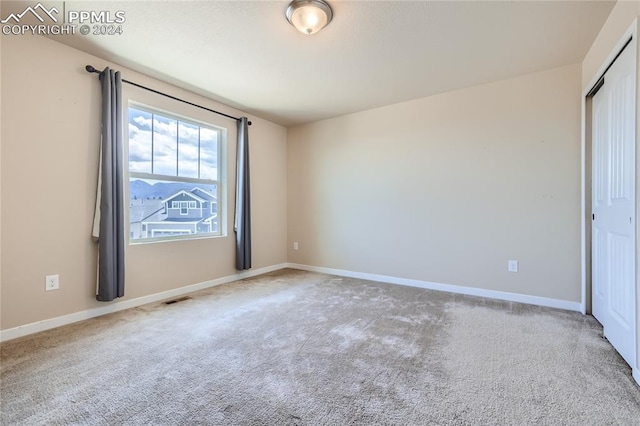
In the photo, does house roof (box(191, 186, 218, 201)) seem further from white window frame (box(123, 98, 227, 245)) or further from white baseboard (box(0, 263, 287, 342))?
white baseboard (box(0, 263, 287, 342))

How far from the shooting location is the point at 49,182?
2346mm

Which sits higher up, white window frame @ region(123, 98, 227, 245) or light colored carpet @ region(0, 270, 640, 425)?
white window frame @ region(123, 98, 227, 245)

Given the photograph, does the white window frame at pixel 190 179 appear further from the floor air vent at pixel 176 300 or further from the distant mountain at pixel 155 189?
the floor air vent at pixel 176 300

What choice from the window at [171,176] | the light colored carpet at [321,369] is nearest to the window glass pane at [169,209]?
the window at [171,176]

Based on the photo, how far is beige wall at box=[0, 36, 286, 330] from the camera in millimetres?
2158

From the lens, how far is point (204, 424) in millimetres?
1293

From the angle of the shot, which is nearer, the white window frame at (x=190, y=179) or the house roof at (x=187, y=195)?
the white window frame at (x=190, y=179)

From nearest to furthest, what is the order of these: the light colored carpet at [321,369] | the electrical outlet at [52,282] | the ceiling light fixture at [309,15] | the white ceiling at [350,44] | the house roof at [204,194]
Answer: the light colored carpet at [321,369]
the ceiling light fixture at [309,15]
the white ceiling at [350,44]
the electrical outlet at [52,282]
the house roof at [204,194]

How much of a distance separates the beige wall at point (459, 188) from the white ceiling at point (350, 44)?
364mm

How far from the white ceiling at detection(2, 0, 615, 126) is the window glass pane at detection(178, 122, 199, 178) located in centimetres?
53

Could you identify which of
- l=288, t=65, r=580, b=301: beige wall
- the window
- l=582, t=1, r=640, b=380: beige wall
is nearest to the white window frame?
the window

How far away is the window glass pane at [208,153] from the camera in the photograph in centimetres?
368

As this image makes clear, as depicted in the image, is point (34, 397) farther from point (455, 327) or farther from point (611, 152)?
point (611, 152)

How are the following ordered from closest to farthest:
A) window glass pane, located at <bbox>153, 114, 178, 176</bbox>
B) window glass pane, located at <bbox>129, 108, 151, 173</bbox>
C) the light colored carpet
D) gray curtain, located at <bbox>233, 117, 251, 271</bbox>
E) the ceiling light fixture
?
the light colored carpet → the ceiling light fixture → window glass pane, located at <bbox>129, 108, 151, 173</bbox> → window glass pane, located at <bbox>153, 114, 178, 176</bbox> → gray curtain, located at <bbox>233, 117, 251, 271</bbox>
